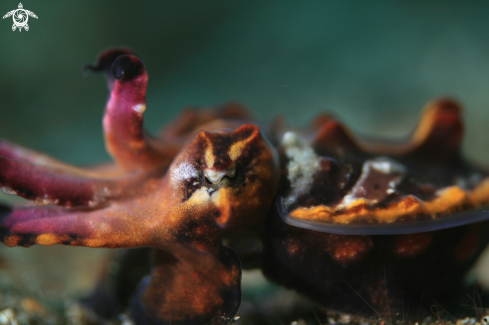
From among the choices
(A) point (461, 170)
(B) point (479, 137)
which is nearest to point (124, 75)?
(A) point (461, 170)

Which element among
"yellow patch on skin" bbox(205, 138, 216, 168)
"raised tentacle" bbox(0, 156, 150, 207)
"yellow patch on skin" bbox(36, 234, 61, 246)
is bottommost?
"yellow patch on skin" bbox(36, 234, 61, 246)

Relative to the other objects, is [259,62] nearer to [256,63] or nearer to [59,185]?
[256,63]

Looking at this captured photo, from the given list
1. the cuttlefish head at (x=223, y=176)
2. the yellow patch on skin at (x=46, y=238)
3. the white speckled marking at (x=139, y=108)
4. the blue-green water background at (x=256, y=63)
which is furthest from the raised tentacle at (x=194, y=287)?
the blue-green water background at (x=256, y=63)

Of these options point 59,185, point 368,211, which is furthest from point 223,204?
point 59,185

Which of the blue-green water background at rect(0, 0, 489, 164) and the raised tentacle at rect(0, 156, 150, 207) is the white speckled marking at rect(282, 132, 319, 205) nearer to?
the raised tentacle at rect(0, 156, 150, 207)

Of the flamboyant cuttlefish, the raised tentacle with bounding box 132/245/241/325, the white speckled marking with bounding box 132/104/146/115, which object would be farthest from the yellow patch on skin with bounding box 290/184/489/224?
the white speckled marking with bounding box 132/104/146/115

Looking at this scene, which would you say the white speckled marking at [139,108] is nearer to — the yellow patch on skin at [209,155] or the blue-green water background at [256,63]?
the yellow patch on skin at [209,155]
